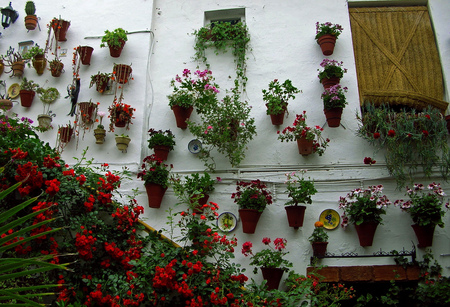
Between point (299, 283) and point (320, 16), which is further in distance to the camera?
point (320, 16)

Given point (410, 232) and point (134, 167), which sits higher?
point (134, 167)

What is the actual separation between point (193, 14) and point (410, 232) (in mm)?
4255

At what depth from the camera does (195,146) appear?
5891mm

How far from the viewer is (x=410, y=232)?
5086 millimetres

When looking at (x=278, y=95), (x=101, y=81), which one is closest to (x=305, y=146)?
(x=278, y=95)

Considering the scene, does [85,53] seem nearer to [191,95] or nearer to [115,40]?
[115,40]

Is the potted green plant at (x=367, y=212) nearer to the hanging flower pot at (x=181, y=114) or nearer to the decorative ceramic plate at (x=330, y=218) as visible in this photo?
the decorative ceramic plate at (x=330, y=218)

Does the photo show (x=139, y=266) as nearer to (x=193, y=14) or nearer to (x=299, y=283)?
(x=299, y=283)

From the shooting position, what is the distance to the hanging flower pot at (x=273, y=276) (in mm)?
4922

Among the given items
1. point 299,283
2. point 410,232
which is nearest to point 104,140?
point 299,283

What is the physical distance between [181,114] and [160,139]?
18.2 inches

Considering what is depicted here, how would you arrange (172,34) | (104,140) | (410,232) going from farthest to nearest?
1. (172,34)
2. (104,140)
3. (410,232)

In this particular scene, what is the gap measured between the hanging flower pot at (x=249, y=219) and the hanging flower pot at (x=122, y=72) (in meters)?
2.57

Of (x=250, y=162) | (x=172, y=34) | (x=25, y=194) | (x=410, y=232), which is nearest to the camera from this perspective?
(x=25, y=194)
